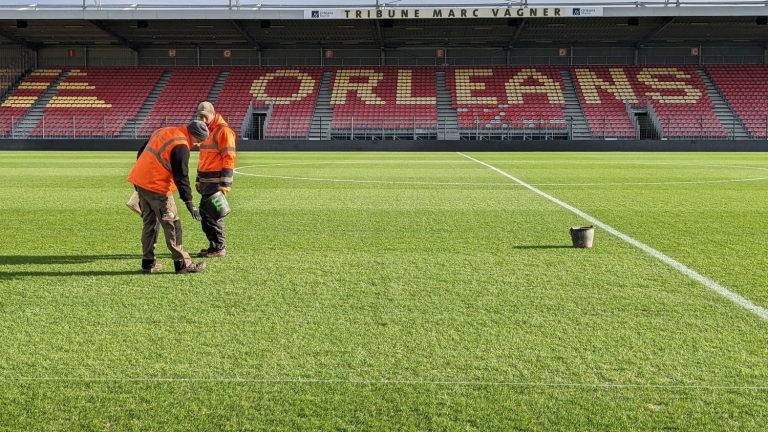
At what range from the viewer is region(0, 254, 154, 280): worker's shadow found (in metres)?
6.25

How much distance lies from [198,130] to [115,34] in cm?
4632

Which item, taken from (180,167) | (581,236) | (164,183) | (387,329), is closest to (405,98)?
(581,236)

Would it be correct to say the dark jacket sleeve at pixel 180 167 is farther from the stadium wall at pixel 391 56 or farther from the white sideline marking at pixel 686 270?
the stadium wall at pixel 391 56

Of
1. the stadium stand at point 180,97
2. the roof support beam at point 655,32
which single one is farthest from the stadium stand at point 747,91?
the stadium stand at point 180,97

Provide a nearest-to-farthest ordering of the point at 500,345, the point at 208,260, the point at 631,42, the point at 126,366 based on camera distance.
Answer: the point at 126,366 < the point at 500,345 < the point at 208,260 < the point at 631,42

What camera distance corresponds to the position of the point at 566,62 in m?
50.4

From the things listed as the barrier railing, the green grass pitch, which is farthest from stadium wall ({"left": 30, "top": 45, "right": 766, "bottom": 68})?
the green grass pitch

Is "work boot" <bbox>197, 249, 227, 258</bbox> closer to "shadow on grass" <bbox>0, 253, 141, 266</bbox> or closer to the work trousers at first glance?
"shadow on grass" <bbox>0, 253, 141, 266</bbox>

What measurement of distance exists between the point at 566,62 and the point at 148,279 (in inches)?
1880

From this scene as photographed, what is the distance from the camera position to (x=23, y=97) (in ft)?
154

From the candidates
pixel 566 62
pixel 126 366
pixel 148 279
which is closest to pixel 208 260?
pixel 148 279

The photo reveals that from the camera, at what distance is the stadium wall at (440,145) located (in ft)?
120

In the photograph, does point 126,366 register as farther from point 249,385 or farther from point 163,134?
point 163,134

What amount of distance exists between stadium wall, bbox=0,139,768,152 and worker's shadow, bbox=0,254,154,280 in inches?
1188
